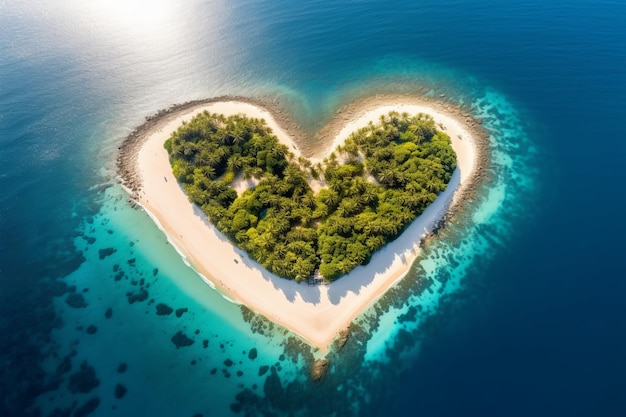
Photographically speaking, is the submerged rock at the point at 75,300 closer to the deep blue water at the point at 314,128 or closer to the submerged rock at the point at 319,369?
the deep blue water at the point at 314,128

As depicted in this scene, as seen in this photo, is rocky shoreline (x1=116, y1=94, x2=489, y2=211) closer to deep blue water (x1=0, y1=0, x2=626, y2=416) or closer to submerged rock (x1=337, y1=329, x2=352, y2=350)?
deep blue water (x1=0, y1=0, x2=626, y2=416)

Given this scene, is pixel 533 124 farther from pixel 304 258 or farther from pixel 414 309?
pixel 304 258

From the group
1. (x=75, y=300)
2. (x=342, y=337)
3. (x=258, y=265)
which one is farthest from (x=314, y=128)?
(x=75, y=300)

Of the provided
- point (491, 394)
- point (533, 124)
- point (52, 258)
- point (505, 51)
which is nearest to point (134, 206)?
point (52, 258)

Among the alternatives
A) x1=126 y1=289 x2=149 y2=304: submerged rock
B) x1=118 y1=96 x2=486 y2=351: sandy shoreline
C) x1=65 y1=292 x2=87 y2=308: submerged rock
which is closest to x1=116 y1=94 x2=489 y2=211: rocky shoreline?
x1=118 y1=96 x2=486 y2=351: sandy shoreline

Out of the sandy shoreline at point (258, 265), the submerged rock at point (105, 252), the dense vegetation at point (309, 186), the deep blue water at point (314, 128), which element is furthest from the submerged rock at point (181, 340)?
the submerged rock at point (105, 252)
